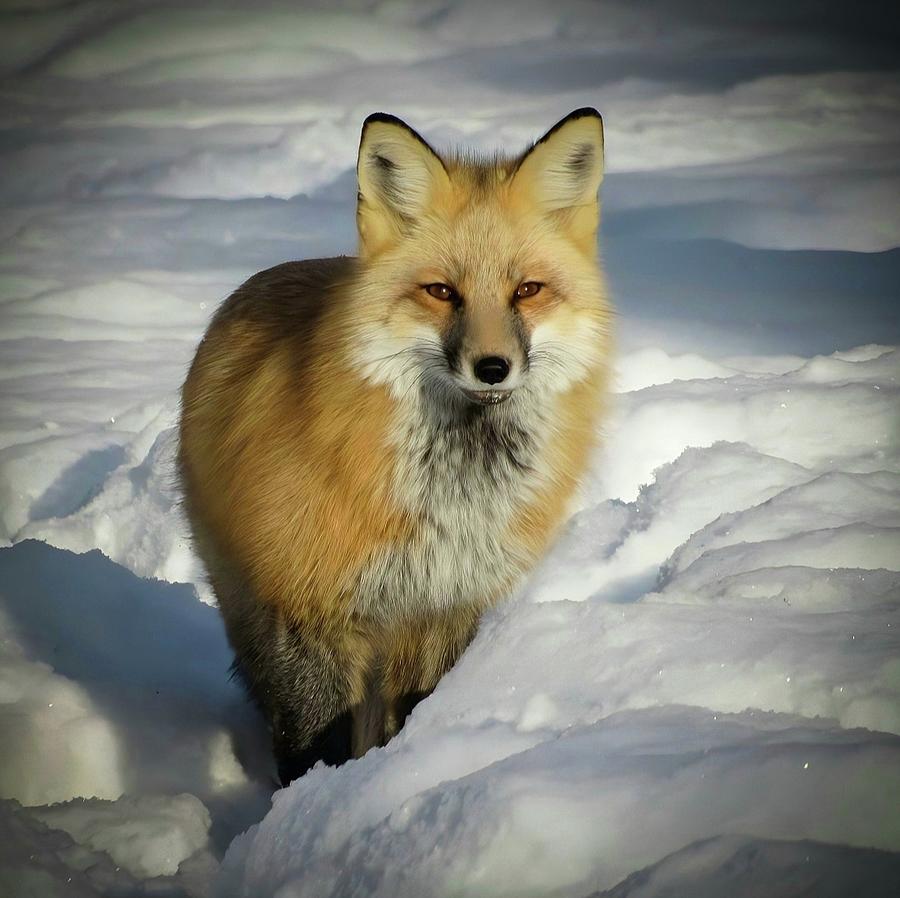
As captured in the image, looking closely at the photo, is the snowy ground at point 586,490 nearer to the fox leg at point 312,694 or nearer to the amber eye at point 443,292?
the fox leg at point 312,694

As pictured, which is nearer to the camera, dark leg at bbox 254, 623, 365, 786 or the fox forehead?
the fox forehead

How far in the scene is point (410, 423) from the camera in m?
2.30

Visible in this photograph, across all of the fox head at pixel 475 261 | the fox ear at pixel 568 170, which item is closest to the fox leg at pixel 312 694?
the fox head at pixel 475 261

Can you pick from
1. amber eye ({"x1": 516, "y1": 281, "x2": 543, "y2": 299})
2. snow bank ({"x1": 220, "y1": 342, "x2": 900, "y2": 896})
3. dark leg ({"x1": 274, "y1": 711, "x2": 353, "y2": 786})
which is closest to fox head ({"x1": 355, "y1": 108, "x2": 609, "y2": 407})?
amber eye ({"x1": 516, "y1": 281, "x2": 543, "y2": 299})

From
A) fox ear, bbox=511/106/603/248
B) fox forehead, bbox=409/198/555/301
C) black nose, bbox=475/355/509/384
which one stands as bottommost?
black nose, bbox=475/355/509/384

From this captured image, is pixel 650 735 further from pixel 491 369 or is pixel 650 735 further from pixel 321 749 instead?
pixel 321 749

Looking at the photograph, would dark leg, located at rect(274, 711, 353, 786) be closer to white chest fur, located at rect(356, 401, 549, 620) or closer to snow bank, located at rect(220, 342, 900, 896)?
white chest fur, located at rect(356, 401, 549, 620)

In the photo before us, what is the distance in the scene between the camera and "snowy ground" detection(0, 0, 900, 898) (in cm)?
143

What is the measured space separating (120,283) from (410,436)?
14.7 ft

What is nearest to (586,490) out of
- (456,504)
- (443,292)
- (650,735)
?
(456,504)

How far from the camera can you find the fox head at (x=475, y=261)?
2172 mm

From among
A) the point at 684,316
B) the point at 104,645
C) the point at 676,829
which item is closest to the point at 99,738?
the point at 104,645

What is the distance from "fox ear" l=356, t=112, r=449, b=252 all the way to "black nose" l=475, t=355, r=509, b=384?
0.51 meters

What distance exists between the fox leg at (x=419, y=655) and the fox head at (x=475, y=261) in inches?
25.7
